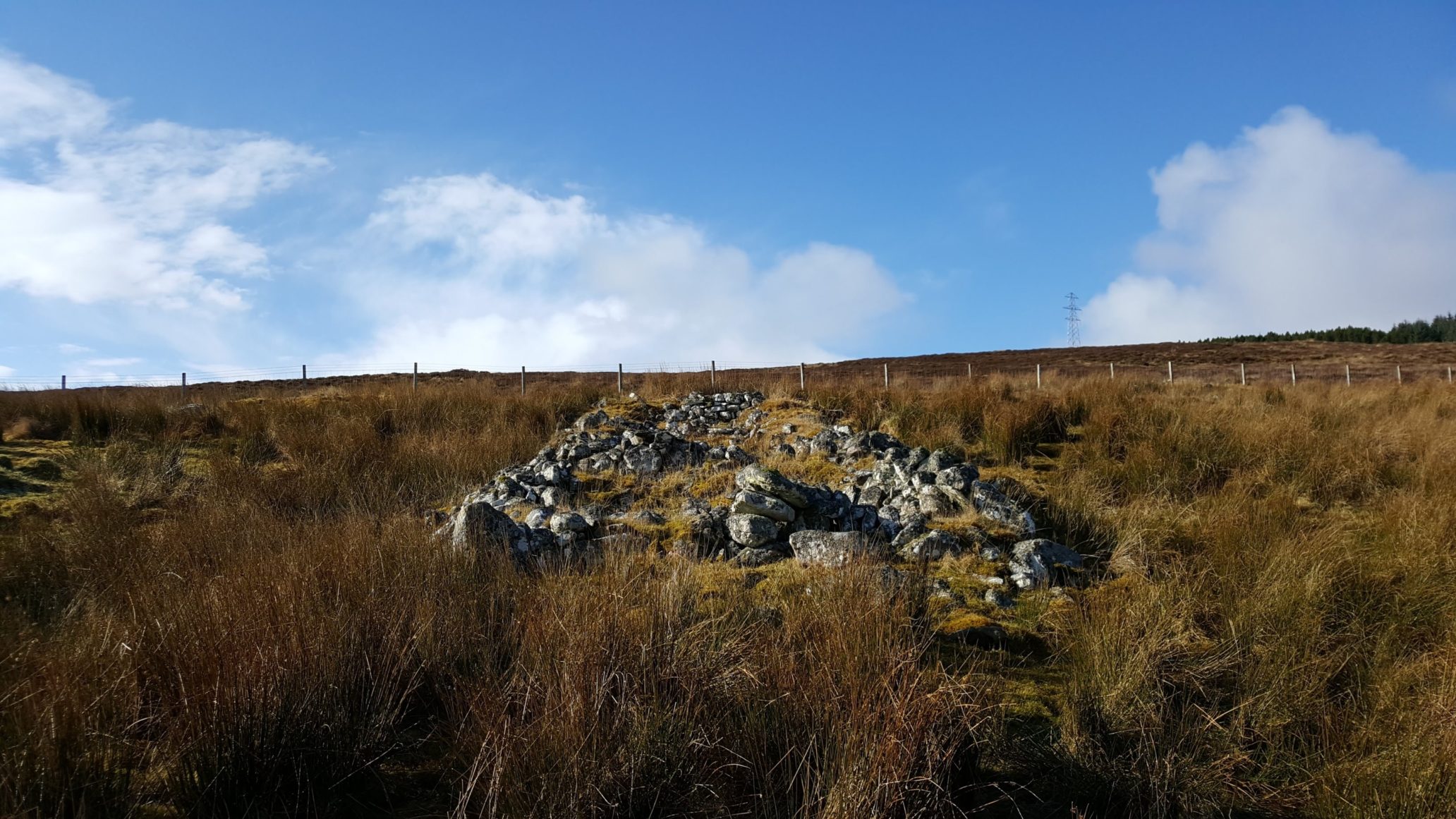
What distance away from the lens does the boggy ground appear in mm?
2768

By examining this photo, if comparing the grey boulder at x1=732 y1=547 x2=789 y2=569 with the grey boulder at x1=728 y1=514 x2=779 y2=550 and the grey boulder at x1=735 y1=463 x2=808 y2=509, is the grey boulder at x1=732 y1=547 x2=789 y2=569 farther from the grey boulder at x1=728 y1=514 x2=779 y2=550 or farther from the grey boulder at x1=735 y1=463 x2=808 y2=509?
the grey boulder at x1=735 y1=463 x2=808 y2=509

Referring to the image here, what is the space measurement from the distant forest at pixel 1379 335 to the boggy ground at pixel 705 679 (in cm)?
5719

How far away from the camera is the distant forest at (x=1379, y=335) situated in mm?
51344

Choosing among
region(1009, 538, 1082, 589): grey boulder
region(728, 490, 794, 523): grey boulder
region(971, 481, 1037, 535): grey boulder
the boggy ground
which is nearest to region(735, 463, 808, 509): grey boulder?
region(728, 490, 794, 523): grey boulder

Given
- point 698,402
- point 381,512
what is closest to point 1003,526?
point 381,512

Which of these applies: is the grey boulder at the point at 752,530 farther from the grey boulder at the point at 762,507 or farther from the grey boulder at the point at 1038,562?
the grey boulder at the point at 1038,562

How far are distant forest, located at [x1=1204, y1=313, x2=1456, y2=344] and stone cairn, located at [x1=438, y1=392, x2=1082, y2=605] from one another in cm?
5641

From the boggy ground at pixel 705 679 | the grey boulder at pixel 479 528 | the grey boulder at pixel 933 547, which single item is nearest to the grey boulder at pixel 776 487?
the boggy ground at pixel 705 679

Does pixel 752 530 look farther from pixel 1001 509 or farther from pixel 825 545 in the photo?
pixel 1001 509

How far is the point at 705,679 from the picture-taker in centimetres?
319

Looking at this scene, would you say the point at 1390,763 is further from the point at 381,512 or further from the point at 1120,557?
the point at 381,512

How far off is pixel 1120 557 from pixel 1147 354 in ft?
135

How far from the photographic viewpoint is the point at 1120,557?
6262 mm

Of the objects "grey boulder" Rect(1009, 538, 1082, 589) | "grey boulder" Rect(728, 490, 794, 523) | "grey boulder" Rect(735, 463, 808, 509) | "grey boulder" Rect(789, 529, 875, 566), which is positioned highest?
"grey boulder" Rect(735, 463, 808, 509)
